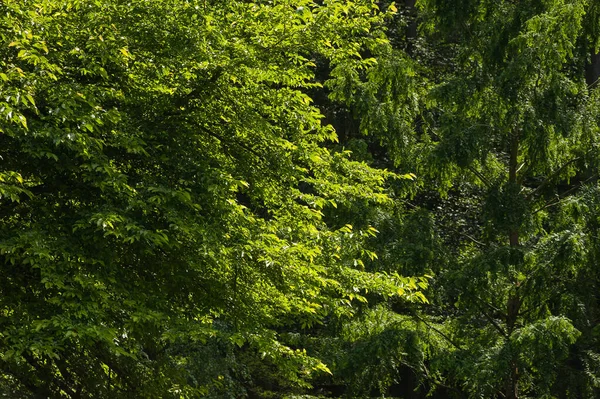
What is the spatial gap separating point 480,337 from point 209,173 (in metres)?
5.68

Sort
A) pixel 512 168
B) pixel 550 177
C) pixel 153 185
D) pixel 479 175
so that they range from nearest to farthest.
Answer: pixel 153 185 → pixel 550 177 → pixel 512 168 → pixel 479 175

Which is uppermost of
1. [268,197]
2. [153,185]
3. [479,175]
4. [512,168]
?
[512,168]

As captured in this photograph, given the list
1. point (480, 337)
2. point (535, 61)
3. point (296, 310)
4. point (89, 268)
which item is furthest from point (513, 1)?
point (89, 268)

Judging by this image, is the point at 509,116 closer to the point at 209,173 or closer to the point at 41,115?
the point at 209,173

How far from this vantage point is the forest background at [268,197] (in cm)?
746

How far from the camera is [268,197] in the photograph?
916 cm

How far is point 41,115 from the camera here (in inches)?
279

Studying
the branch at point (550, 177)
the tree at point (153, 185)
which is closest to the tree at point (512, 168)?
the branch at point (550, 177)

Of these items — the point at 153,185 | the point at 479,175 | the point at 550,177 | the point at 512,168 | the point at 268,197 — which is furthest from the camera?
the point at 479,175

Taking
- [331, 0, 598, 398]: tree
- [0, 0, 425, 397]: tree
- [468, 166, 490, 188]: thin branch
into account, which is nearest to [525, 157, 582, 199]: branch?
[331, 0, 598, 398]: tree

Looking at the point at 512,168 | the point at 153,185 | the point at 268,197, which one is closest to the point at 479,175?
the point at 512,168

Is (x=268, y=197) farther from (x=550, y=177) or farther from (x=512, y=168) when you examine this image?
(x=550, y=177)

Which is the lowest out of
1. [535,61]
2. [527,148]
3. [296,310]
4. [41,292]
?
[41,292]

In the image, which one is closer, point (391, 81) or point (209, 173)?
point (209, 173)
